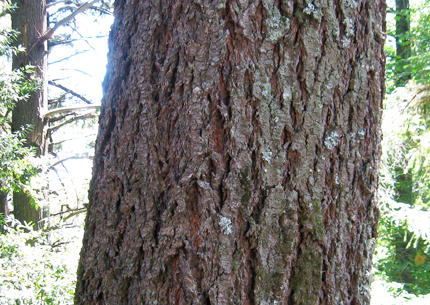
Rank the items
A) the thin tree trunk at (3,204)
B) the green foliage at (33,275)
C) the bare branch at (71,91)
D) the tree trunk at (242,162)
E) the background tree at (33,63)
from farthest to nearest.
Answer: the bare branch at (71,91)
the thin tree trunk at (3,204)
the background tree at (33,63)
the green foliage at (33,275)
the tree trunk at (242,162)

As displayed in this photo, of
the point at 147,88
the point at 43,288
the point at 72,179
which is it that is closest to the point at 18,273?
the point at 43,288

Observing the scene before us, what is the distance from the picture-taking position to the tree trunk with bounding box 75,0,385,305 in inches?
36.5

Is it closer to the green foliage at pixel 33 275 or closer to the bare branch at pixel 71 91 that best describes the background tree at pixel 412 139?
the green foliage at pixel 33 275

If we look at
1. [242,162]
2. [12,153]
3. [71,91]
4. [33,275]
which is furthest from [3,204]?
[242,162]

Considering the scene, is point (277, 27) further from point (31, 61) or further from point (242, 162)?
point (31, 61)

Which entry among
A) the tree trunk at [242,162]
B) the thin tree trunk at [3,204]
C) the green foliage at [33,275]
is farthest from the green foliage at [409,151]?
the thin tree trunk at [3,204]

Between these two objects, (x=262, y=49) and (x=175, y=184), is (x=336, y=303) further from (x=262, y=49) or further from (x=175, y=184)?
(x=262, y=49)

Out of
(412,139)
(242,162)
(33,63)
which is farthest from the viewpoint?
(33,63)

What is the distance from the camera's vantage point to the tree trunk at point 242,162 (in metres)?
0.93

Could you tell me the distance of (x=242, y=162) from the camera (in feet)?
3.08

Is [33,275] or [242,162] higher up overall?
[242,162]

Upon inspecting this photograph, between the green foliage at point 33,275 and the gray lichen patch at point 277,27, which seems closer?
the gray lichen patch at point 277,27

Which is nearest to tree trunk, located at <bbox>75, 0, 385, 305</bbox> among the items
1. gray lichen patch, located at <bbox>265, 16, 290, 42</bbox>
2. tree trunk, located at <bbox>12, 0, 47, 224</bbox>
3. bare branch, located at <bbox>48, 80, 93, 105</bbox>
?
gray lichen patch, located at <bbox>265, 16, 290, 42</bbox>

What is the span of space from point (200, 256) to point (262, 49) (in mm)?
575
